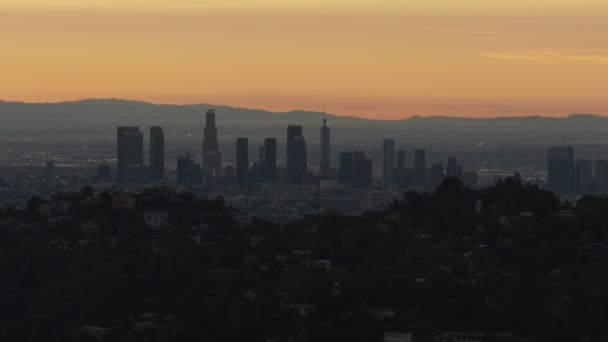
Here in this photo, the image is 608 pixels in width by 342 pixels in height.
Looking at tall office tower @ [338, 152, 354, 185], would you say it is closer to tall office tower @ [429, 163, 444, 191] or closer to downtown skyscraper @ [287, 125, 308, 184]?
downtown skyscraper @ [287, 125, 308, 184]

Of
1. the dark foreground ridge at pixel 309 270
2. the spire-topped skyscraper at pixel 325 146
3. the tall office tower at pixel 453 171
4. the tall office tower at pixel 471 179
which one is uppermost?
the spire-topped skyscraper at pixel 325 146

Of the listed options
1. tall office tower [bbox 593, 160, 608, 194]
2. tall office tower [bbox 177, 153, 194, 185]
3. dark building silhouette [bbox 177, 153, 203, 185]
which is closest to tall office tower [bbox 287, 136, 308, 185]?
dark building silhouette [bbox 177, 153, 203, 185]

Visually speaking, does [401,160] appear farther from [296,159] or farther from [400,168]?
[296,159]

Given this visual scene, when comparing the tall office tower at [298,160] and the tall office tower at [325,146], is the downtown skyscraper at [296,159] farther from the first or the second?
the tall office tower at [325,146]

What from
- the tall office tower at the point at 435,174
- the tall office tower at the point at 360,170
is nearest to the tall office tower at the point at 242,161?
the tall office tower at the point at 360,170

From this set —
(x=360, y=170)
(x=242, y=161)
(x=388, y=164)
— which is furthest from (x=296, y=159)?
Answer: (x=360, y=170)

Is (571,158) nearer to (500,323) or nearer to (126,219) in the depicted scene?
(126,219)

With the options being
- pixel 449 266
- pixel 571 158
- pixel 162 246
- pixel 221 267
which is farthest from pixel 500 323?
pixel 571 158
